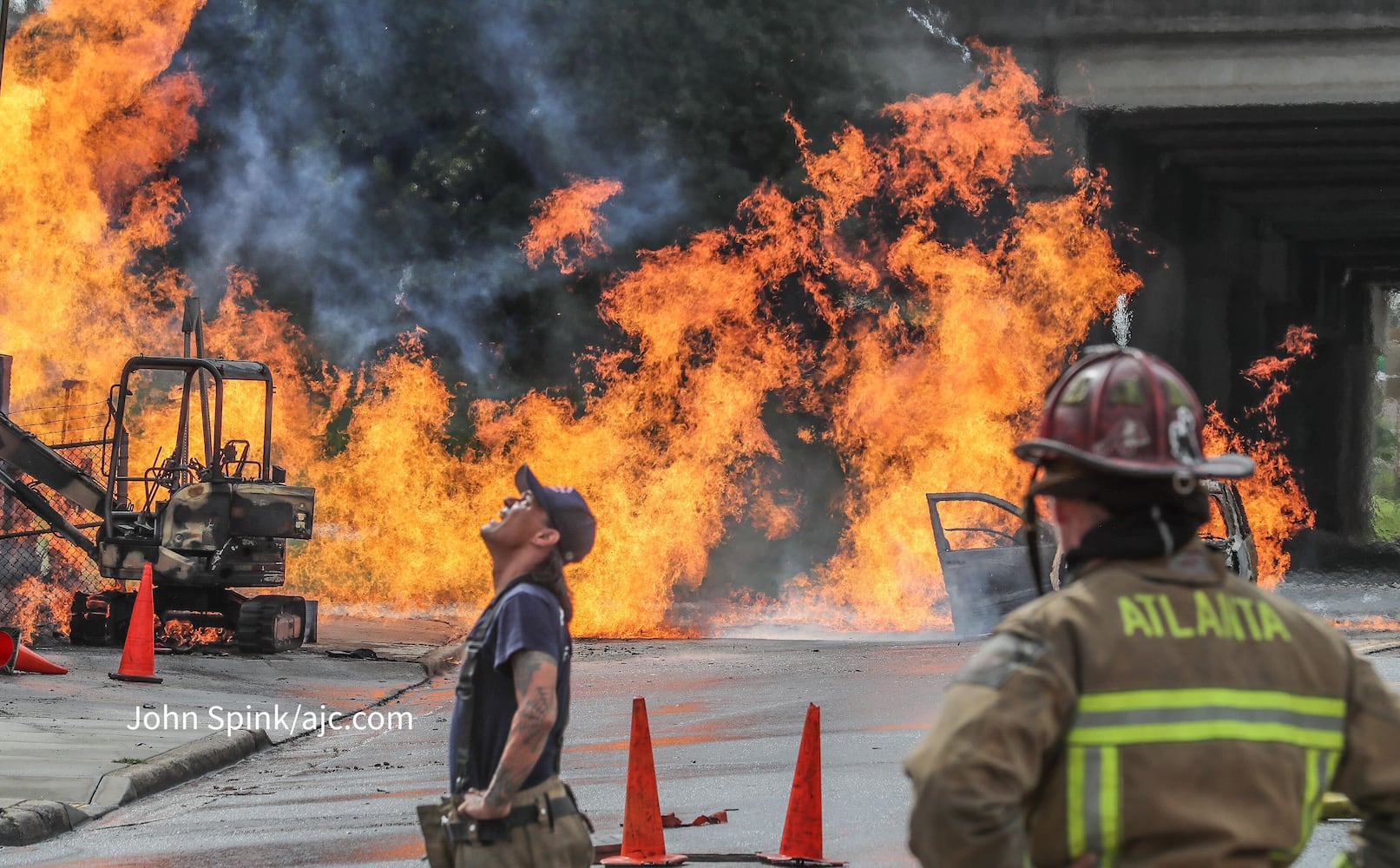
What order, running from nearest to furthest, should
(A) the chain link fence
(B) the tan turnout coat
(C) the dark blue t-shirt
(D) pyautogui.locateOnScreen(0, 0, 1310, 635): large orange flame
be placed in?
(B) the tan turnout coat
(C) the dark blue t-shirt
(A) the chain link fence
(D) pyautogui.locateOnScreen(0, 0, 1310, 635): large orange flame

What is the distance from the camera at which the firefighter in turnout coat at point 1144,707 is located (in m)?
2.35

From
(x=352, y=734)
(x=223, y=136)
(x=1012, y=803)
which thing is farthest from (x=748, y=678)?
(x=223, y=136)

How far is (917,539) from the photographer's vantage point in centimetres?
2505

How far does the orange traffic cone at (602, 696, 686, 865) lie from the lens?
7.09m

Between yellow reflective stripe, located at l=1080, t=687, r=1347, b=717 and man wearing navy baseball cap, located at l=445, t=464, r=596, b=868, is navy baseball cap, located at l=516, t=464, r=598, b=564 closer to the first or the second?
man wearing navy baseball cap, located at l=445, t=464, r=596, b=868

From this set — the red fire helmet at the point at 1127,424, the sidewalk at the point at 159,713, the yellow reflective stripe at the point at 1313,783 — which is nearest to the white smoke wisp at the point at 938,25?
the sidewalk at the point at 159,713

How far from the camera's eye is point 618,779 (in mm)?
9680

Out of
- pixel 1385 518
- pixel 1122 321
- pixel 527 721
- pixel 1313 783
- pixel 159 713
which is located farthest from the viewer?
pixel 1385 518

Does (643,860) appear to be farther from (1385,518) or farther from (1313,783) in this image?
(1385,518)

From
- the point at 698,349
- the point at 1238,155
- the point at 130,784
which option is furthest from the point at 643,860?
the point at 1238,155

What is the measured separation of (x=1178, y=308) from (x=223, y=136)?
15.8m

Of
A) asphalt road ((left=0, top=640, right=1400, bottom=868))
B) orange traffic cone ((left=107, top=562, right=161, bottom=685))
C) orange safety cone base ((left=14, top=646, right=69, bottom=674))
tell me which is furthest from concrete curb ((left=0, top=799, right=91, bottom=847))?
orange safety cone base ((left=14, top=646, right=69, bottom=674))

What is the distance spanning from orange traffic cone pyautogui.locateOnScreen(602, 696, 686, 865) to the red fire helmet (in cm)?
459

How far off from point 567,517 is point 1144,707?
2.28 meters
